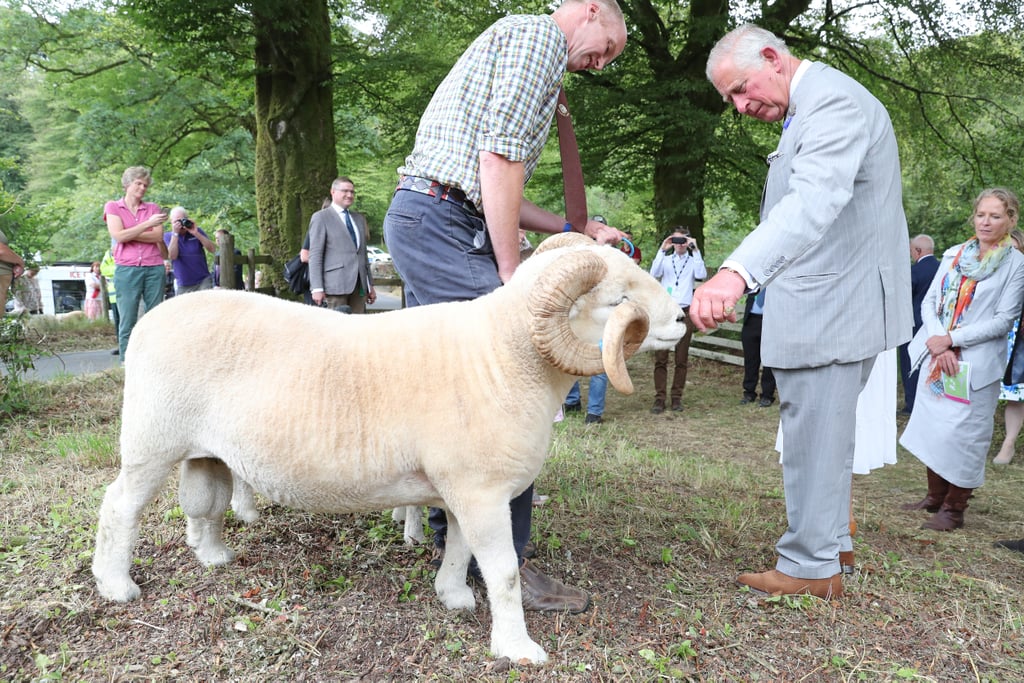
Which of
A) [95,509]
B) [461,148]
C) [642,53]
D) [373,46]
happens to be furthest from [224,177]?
[461,148]

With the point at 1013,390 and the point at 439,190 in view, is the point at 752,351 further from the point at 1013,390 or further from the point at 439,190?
the point at 439,190

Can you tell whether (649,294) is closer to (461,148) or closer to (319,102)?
(461,148)

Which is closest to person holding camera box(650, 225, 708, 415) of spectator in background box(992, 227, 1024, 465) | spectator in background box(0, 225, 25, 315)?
spectator in background box(992, 227, 1024, 465)

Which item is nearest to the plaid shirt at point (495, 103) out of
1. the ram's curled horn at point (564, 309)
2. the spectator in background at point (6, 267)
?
the ram's curled horn at point (564, 309)

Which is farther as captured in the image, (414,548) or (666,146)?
(666,146)

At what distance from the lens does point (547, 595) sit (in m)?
3.36

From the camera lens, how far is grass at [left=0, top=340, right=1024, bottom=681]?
9.66 ft

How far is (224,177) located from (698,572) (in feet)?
64.4

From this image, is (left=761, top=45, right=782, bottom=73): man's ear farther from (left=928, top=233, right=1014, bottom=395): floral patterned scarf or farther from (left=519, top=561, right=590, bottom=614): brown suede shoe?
(left=928, top=233, right=1014, bottom=395): floral patterned scarf

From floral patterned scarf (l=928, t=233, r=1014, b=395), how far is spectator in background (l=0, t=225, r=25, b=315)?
7.53 metres

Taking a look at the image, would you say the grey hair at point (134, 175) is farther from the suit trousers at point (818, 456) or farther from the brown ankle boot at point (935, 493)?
the brown ankle boot at point (935, 493)

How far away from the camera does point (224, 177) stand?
20.4m

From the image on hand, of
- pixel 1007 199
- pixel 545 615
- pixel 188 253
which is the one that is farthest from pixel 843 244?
pixel 188 253

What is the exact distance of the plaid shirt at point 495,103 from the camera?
301 centimetres
